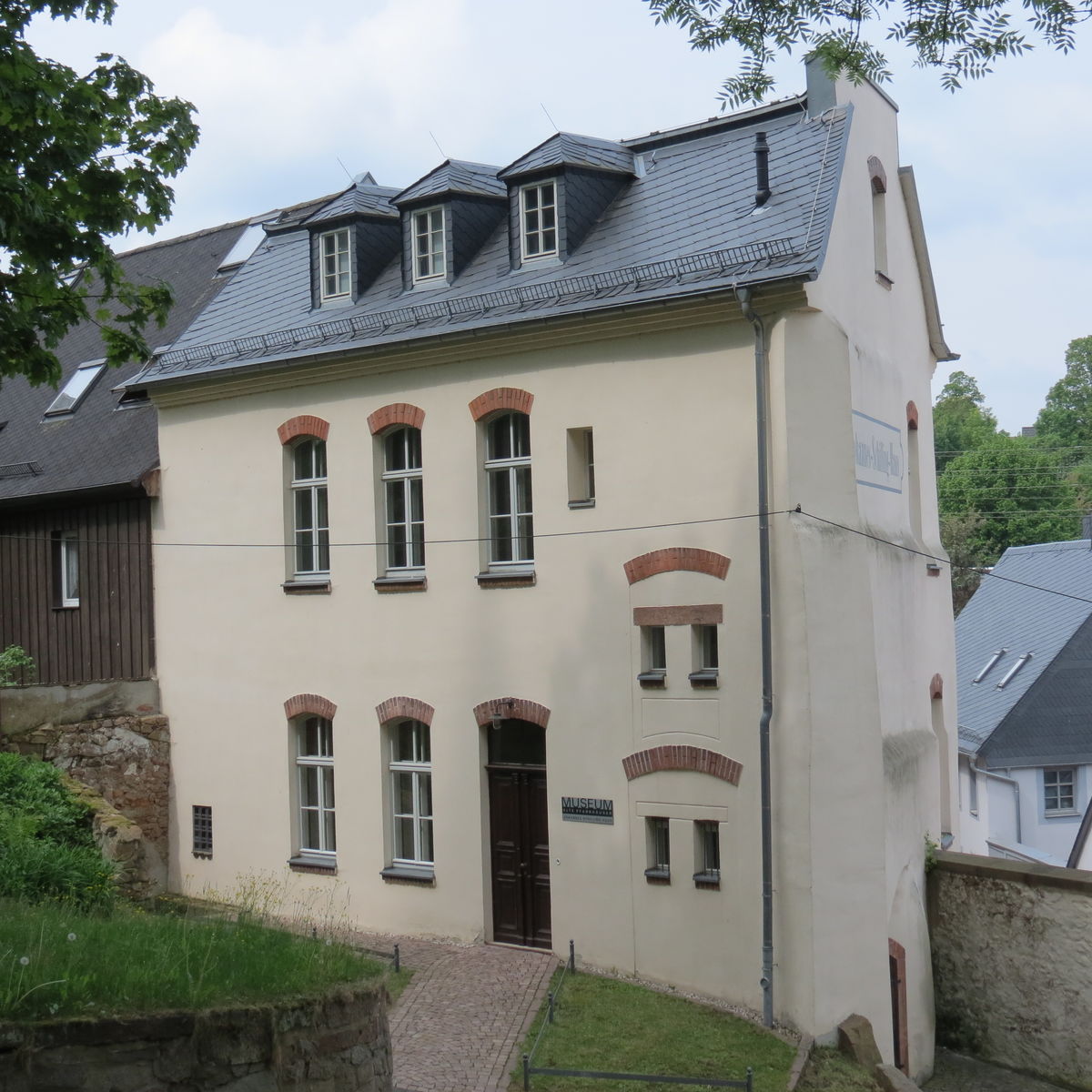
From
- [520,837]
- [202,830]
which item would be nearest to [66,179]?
[520,837]

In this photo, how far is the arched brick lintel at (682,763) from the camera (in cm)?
1461

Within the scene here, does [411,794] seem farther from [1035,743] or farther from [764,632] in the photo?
[1035,743]

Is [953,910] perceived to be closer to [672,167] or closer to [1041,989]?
[1041,989]

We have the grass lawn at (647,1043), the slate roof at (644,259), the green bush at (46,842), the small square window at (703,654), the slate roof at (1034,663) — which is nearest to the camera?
the grass lawn at (647,1043)

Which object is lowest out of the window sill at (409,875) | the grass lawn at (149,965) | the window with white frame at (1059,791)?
the window with white frame at (1059,791)

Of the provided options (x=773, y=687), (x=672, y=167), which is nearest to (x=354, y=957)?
(x=773, y=687)

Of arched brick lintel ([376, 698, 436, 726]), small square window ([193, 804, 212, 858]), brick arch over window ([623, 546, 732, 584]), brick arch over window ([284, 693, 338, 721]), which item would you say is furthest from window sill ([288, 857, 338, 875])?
brick arch over window ([623, 546, 732, 584])

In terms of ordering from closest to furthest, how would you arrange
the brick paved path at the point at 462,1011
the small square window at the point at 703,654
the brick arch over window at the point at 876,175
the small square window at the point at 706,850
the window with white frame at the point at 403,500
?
the brick paved path at the point at 462,1011
the small square window at the point at 706,850
the small square window at the point at 703,654
the brick arch over window at the point at 876,175
the window with white frame at the point at 403,500

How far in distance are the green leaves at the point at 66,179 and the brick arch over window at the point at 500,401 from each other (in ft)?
16.1

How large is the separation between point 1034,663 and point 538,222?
74.6ft

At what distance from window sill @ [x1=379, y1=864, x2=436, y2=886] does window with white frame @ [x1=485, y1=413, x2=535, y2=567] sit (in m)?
3.71

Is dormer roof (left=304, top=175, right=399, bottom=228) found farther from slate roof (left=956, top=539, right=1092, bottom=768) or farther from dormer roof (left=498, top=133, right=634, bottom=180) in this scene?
slate roof (left=956, top=539, right=1092, bottom=768)

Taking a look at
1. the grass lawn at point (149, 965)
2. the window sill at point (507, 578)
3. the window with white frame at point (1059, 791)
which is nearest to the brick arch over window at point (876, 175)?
the window sill at point (507, 578)

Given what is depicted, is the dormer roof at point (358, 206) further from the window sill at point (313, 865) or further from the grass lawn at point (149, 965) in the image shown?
the grass lawn at point (149, 965)
